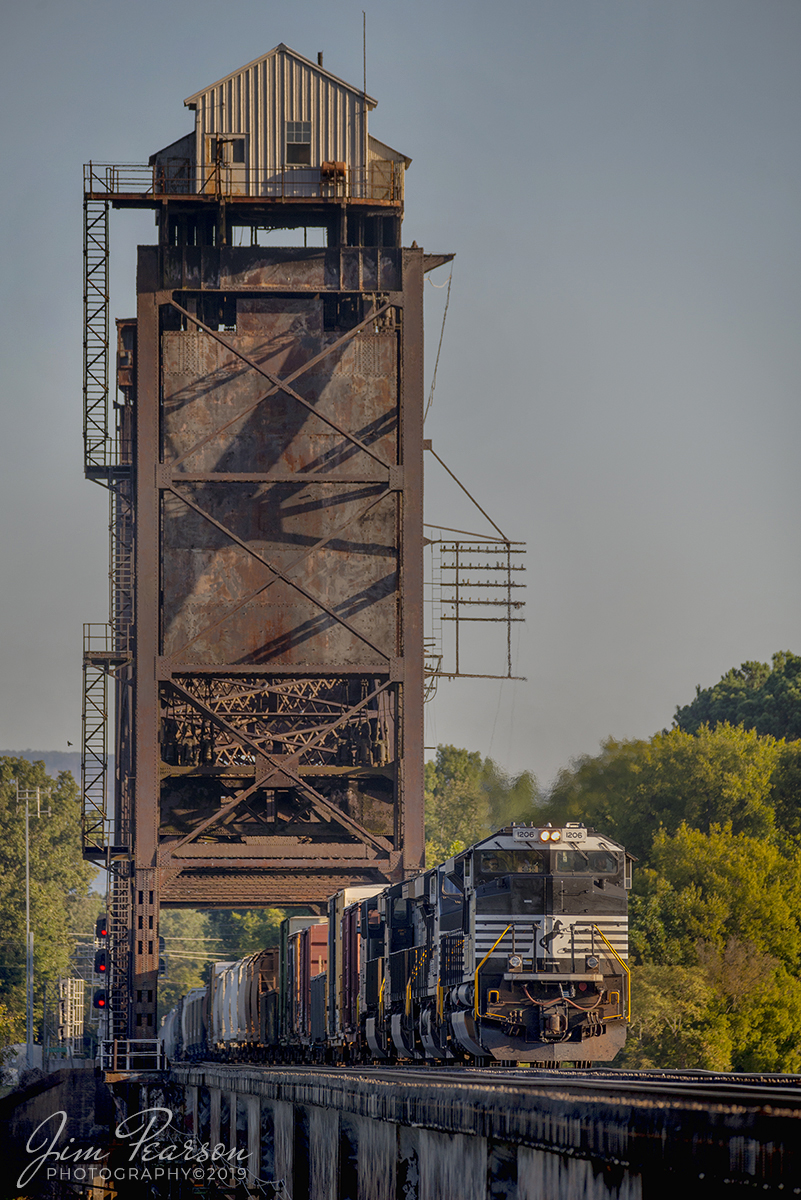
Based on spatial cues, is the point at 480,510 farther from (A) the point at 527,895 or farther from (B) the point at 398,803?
(A) the point at 527,895

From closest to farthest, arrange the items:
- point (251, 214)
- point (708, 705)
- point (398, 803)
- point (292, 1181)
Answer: point (292, 1181) → point (398, 803) → point (251, 214) → point (708, 705)

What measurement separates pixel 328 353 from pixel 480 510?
7.94m

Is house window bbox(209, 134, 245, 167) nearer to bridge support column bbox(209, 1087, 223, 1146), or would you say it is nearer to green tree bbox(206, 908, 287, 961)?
bridge support column bbox(209, 1087, 223, 1146)

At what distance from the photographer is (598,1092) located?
8.42m

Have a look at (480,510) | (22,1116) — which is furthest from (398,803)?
(22,1116)

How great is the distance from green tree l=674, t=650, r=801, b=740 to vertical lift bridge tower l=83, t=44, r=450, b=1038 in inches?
1727

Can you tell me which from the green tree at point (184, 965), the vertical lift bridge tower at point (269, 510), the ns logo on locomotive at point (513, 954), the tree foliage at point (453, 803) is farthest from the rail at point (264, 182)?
the green tree at point (184, 965)

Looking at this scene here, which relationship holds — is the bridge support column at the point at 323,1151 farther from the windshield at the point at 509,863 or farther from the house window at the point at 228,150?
the house window at the point at 228,150

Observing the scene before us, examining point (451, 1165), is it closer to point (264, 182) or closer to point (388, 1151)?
point (388, 1151)

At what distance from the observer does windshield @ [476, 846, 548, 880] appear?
22953mm

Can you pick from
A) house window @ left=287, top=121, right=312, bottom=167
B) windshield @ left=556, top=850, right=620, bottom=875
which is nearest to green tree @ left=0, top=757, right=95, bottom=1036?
house window @ left=287, top=121, right=312, bottom=167

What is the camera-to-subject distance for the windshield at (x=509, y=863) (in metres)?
23.0

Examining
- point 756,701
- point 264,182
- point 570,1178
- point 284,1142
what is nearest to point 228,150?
point 264,182

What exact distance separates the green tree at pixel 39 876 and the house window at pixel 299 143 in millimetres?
82743
